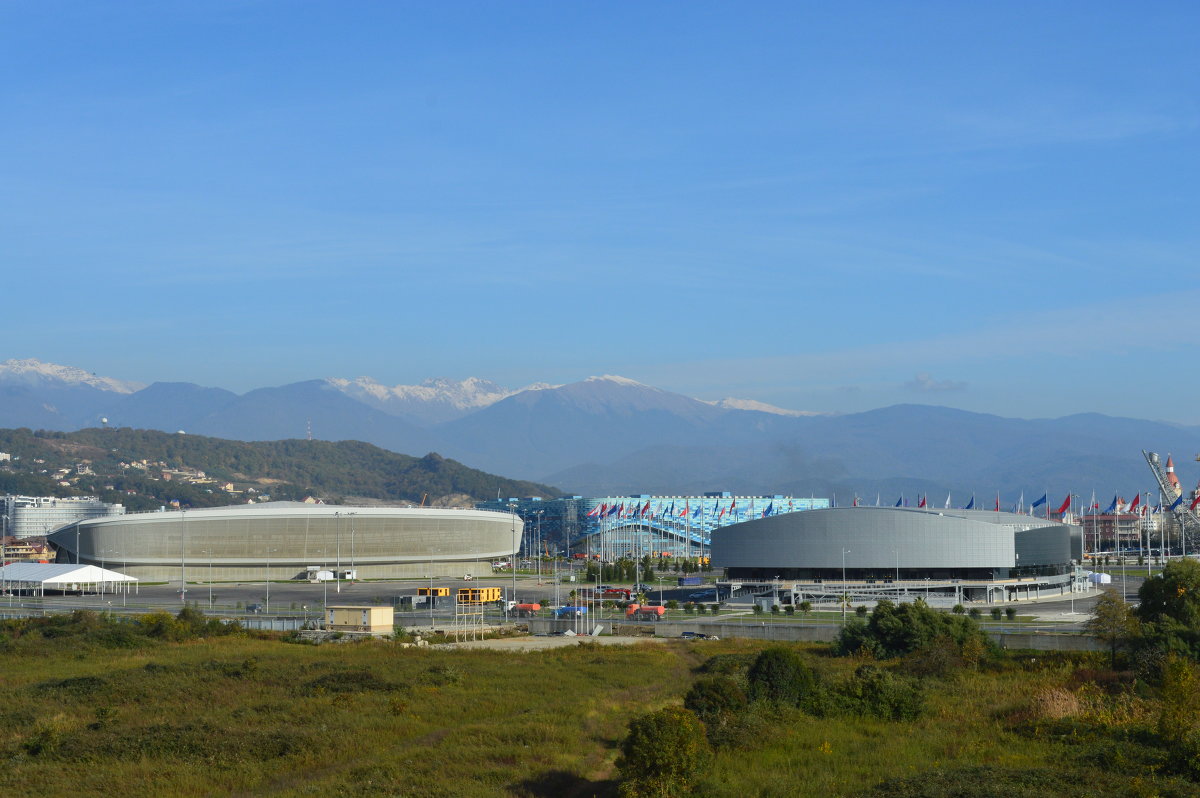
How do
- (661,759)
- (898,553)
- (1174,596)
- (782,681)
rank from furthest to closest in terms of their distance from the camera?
(898,553), (1174,596), (782,681), (661,759)

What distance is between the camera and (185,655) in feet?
176

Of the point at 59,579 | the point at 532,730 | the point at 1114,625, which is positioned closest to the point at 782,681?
the point at 532,730

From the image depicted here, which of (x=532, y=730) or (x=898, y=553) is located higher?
(x=898, y=553)

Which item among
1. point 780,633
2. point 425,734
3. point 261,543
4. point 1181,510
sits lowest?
point 780,633

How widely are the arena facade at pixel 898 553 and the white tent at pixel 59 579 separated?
191 feet

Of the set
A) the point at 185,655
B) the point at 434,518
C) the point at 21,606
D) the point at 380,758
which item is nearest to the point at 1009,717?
the point at 380,758

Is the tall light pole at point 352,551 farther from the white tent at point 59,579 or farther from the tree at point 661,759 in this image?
the tree at point 661,759

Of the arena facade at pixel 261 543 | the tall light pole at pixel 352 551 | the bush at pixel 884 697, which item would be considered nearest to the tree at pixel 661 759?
the bush at pixel 884 697

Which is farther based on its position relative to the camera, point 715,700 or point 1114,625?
point 1114,625

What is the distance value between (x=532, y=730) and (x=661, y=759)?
866 centimetres

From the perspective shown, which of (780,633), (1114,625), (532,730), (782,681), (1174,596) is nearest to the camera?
(532,730)

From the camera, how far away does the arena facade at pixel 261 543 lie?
144250 millimetres

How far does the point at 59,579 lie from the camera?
10856 cm

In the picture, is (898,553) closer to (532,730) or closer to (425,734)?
(532,730)
